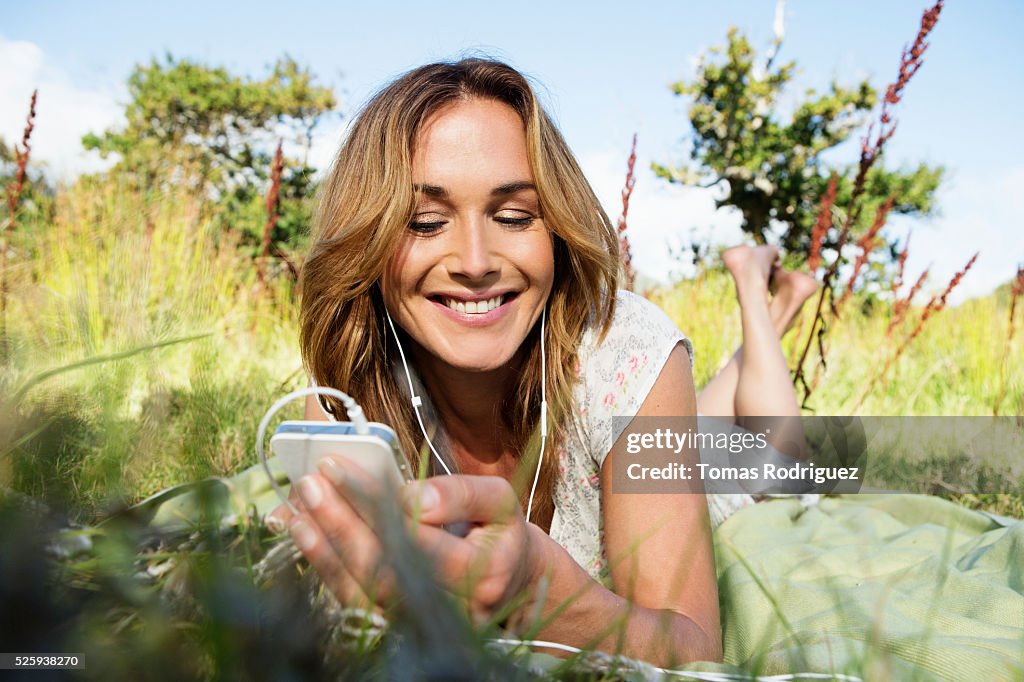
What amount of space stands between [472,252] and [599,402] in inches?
21.3

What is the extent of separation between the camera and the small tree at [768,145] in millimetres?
19172

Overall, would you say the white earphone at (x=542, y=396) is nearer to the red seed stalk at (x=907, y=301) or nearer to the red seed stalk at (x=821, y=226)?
the red seed stalk at (x=821, y=226)

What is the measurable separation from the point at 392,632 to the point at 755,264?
3.37 metres

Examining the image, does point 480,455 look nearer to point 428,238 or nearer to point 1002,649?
point 428,238

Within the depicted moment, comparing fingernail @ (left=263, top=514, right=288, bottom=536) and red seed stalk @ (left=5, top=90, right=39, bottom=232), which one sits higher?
red seed stalk @ (left=5, top=90, right=39, bottom=232)

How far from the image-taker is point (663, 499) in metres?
1.76

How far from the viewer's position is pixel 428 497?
0.85 metres

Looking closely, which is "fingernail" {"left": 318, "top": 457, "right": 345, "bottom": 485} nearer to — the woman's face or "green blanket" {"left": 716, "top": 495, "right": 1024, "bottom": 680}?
"green blanket" {"left": 716, "top": 495, "right": 1024, "bottom": 680}

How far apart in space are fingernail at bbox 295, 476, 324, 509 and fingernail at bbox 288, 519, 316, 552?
21 mm

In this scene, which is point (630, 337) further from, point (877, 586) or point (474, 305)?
point (877, 586)

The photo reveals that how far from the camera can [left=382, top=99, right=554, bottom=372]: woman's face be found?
6.20ft

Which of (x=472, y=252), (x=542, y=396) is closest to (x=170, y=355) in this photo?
(x=472, y=252)

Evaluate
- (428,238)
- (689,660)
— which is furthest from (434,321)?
(689,660)

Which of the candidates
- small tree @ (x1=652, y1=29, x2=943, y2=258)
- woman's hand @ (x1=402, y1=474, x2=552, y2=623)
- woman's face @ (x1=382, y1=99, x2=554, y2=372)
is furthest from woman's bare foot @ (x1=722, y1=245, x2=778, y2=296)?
small tree @ (x1=652, y1=29, x2=943, y2=258)
